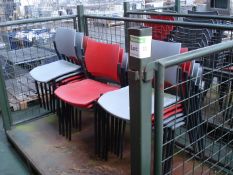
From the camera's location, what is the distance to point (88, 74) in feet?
8.25

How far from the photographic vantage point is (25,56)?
3.32 metres

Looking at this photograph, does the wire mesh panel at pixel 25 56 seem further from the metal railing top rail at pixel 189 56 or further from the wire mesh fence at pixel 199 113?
the metal railing top rail at pixel 189 56

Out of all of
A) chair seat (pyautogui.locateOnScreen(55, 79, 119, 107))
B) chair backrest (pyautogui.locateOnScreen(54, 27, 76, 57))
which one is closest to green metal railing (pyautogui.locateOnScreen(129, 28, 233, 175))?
chair seat (pyautogui.locateOnScreen(55, 79, 119, 107))

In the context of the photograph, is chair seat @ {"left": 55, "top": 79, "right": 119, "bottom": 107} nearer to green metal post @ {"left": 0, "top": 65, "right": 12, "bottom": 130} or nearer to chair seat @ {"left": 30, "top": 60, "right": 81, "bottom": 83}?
chair seat @ {"left": 30, "top": 60, "right": 81, "bottom": 83}

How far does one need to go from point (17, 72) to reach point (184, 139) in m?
2.05

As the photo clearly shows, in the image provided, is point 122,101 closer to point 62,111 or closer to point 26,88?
point 62,111

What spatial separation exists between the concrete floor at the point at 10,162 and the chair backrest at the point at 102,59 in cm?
95

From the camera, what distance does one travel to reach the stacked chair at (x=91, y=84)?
82.4 inches

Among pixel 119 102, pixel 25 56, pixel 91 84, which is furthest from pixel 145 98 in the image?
pixel 25 56

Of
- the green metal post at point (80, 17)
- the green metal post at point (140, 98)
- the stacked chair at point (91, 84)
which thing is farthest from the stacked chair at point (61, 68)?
the green metal post at point (140, 98)

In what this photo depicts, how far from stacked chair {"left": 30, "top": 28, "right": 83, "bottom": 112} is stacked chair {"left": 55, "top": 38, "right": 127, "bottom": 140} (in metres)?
0.14

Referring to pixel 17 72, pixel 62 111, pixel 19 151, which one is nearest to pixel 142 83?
pixel 62 111

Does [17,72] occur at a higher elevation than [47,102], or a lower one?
higher

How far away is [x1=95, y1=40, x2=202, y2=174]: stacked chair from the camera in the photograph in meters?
1.63
